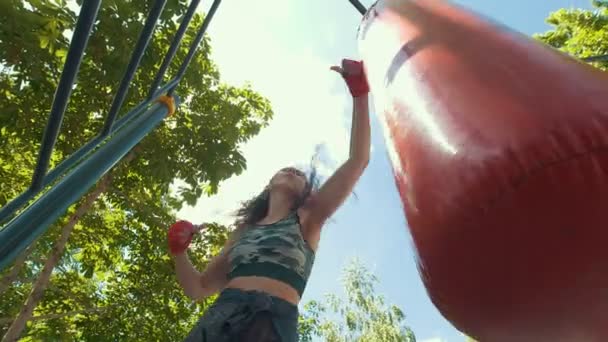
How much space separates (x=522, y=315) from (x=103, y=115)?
4636 millimetres

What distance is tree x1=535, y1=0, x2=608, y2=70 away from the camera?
5.26 m

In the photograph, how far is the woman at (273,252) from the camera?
1.36 m

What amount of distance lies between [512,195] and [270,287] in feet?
3.24

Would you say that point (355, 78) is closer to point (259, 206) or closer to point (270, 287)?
point (259, 206)

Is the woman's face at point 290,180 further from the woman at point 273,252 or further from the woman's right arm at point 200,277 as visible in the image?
the woman's right arm at point 200,277

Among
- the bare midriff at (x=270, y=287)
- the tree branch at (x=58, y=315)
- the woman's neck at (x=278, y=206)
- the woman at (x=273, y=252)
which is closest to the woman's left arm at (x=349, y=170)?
the woman at (x=273, y=252)

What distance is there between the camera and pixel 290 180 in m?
2.10

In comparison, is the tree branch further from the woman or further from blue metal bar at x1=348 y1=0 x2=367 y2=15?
blue metal bar at x1=348 y1=0 x2=367 y2=15

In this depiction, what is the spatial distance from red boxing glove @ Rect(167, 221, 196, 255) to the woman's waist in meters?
0.56

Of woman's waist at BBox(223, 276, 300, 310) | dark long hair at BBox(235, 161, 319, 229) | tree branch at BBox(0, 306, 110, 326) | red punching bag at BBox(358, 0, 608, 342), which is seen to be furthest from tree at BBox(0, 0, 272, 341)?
red punching bag at BBox(358, 0, 608, 342)

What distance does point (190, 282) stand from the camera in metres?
1.98

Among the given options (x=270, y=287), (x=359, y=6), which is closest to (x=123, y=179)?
(x=359, y=6)

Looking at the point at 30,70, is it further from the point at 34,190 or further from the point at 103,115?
Answer: the point at 34,190

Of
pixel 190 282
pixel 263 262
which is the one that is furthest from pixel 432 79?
pixel 190 282
